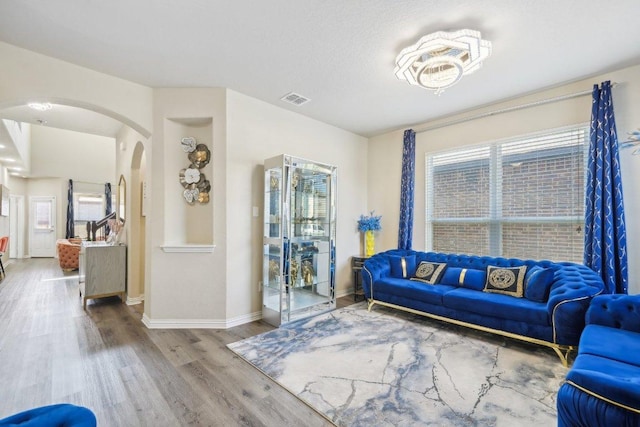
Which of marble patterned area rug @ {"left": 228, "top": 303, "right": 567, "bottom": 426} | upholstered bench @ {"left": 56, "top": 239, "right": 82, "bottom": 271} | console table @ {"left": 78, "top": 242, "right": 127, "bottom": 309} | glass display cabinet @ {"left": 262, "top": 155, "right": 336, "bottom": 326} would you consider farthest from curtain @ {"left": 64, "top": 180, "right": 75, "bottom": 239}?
marble patterned area rug @ {"left": 228, "top": 303, "right": 567, "bottom": 426}

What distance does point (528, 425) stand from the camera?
178cm

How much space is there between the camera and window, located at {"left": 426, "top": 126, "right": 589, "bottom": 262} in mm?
3348

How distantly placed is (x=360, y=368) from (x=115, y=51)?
3.64 metres

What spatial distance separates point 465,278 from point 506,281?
44 centimetres

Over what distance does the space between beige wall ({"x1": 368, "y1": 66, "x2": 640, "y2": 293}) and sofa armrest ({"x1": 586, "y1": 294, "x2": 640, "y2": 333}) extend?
42.1 inches

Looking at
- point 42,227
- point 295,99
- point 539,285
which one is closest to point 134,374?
point 295,99

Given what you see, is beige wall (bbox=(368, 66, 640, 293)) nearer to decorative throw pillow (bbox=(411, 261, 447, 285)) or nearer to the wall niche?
decorative throw pillow (bbox=(411, 261, 447, 285))

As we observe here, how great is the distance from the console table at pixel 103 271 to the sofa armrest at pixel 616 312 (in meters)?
5.65

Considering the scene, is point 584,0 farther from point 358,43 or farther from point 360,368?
point 360,368

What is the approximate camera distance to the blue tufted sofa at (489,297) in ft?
8.20

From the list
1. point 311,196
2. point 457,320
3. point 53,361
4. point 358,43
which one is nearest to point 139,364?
point 53,361

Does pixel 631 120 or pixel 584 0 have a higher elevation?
pixel 584 0

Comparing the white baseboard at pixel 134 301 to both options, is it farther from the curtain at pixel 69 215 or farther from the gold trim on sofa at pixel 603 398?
the curtain at pixel 69 215

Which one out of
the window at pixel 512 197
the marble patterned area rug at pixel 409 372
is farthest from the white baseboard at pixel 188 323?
the window at pixel 512 197
